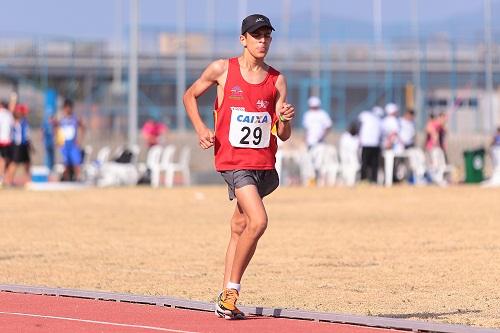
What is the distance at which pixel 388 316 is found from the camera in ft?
33.7

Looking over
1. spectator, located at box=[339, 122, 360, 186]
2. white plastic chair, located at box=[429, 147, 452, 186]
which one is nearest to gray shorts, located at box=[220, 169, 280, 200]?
spectator, located at box=[339, 122, 360, 186]

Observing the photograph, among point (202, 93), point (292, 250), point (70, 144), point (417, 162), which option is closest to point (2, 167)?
point (70, 144)

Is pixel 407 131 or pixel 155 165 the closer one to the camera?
pixel 407 131

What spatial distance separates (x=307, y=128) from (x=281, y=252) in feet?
52.3

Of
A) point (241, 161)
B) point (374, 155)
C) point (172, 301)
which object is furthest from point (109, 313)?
point (374, 155)

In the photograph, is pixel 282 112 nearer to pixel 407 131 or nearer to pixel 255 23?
pixel 255 23

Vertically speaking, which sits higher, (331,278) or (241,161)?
(241,161)

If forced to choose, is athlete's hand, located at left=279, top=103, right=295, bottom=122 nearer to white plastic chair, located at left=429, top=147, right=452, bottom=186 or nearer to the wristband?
the wristband

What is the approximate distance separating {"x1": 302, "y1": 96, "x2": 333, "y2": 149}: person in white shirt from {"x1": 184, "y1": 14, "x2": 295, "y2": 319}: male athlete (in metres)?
21.0

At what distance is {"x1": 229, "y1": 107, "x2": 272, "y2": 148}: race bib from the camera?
33.0ft

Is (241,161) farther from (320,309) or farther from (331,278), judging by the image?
(331,278)

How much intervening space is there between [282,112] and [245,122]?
30 centimetres

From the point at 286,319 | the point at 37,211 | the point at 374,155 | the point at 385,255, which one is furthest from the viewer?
the point at 374,155

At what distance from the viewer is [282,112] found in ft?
32.5
